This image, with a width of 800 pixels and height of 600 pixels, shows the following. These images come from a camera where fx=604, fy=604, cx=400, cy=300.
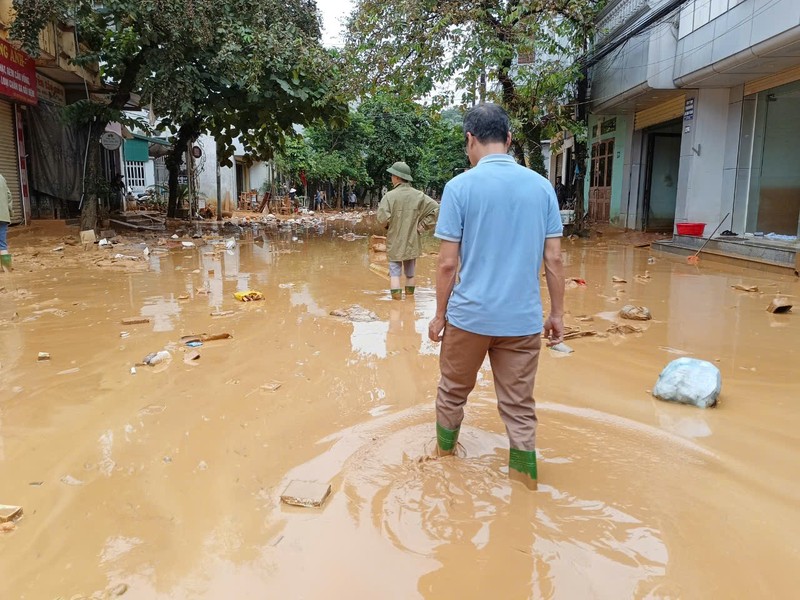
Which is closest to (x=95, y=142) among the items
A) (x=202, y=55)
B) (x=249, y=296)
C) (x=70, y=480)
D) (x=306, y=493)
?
(x=202, y=55)

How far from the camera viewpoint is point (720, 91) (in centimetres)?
1280

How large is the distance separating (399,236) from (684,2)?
29.4 feet

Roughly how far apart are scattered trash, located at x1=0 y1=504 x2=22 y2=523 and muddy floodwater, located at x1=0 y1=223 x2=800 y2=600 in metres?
0.06

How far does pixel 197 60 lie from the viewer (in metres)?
13.3

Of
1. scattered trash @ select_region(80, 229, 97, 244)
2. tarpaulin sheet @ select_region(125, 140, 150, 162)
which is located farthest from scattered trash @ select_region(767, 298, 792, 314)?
tarpaulin sheet @ select_region(125, 140, 150, 162)

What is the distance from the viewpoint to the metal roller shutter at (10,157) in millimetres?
13367

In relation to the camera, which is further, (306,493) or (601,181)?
(601,181)

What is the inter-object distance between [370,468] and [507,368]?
0.88 meters

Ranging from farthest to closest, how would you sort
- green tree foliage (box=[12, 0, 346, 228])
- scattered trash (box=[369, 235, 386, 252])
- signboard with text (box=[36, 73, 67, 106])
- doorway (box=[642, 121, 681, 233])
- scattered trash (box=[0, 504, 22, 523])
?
1. doorway (box=[642, 121, 681, 233])
2. signboard with text (box=[36, 73, 67, 106])
3. scattered trash (box=[369, 235, 386, 252])
4. green tree foliage (box=[12, 0, 346, 228])
5. scattered trash (box=[0, 504, 22, 523])

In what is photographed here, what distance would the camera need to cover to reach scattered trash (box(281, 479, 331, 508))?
268cm

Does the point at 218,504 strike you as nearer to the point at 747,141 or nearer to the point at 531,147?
the point at 747,141

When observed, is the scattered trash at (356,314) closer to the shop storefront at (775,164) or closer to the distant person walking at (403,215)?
the distant person walking at (403,215)

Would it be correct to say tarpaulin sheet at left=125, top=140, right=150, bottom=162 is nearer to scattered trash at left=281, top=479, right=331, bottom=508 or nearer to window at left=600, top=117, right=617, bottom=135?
window at left=600, top=117, right=617, bottom=135

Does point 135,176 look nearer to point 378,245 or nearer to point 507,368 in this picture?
point 378,245
